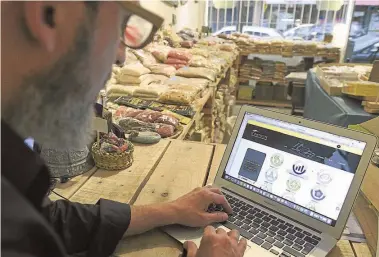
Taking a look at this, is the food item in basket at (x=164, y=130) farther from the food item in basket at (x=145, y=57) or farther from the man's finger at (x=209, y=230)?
the food item in basket at (x=145, y=57)

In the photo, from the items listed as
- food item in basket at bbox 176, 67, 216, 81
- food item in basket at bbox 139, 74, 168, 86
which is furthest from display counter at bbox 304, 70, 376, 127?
food item in basket at bbox 139, 74, 168, 86

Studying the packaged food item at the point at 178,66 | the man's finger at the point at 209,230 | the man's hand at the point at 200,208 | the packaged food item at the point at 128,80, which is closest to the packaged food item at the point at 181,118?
the packaged food item at the point at 128,80

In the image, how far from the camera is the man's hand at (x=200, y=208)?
2.95 ft

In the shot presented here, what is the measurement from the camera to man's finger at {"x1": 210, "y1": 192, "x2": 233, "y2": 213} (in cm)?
95

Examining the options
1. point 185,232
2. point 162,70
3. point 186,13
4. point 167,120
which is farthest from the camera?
point 186,13

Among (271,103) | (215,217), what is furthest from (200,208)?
(271,103)

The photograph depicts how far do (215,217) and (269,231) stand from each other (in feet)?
0.43

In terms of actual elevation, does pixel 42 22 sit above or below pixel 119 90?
above

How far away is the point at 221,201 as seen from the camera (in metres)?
0.95

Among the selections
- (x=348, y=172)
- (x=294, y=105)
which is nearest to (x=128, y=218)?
(x=348, y=172)

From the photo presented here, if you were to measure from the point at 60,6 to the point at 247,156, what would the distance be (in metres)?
0.69

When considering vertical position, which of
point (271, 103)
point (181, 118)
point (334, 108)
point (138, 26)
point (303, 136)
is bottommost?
point (271, 103)

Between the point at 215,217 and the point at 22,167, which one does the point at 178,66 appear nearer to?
the point at 215,217

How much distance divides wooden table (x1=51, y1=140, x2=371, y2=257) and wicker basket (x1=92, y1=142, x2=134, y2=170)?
0.02m
